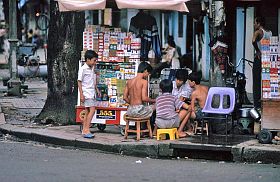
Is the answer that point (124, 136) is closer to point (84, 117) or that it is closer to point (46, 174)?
point (84, 117)

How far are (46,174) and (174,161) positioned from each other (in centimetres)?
245

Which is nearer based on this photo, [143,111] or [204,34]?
[143,111]

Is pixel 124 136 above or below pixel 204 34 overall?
below

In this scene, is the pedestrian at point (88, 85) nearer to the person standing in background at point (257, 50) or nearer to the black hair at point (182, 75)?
the black hair at point (182, 75)

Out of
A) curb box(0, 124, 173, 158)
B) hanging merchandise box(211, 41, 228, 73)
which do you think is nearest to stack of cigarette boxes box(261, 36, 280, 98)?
hanging merchandise box(211, 41, 228, 73)

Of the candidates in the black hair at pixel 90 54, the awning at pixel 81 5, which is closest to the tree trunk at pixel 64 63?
the awning at pixel 81 5

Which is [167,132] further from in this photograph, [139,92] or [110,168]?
[110,168]

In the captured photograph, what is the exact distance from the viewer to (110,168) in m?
10.1

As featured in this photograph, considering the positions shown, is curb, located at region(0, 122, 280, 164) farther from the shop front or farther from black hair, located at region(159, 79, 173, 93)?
black hair, located at region(159, 79, 173, 93)

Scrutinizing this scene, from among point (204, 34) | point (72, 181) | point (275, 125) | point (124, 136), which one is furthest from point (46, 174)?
point (204, 34)

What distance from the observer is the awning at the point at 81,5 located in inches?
489

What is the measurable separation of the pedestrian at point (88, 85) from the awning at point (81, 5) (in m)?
0.79

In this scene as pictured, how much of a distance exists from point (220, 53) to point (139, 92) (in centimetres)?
161

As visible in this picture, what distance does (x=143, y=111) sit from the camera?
1228 centimetres
